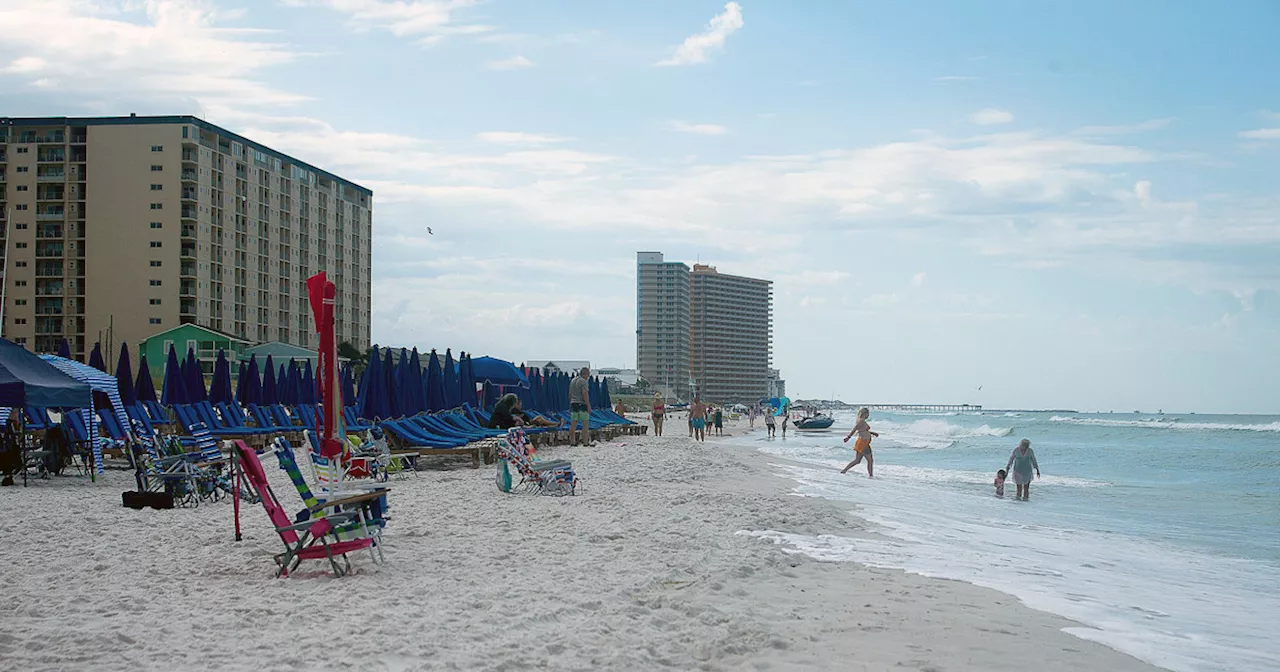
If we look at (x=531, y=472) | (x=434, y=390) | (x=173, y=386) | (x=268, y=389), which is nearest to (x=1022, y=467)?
(x=531, y=472)

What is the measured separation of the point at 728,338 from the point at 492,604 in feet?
582

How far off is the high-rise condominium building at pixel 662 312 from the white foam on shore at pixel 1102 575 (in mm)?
159428

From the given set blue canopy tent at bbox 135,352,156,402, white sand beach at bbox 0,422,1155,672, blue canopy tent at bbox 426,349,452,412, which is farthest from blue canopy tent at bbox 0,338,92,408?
blue canopy tent at bbox 426,349,452,412

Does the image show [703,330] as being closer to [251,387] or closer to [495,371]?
[495,371]

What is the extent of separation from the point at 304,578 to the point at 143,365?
1433 cm

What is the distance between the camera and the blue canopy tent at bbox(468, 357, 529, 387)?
24.3 m

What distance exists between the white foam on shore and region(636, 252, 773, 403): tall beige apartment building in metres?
160

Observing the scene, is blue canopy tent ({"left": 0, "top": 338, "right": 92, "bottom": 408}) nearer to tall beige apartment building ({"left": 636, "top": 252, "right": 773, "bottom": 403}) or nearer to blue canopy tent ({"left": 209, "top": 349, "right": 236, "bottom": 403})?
blue canopy tent ({"left": 209, "top": 349, "right": 236, "bottom": 403})

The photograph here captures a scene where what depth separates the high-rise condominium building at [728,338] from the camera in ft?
591

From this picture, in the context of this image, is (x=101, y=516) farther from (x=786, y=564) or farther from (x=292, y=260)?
(x=292, y=260)

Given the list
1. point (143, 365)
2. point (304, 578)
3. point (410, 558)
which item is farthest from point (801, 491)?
point (143, 365)

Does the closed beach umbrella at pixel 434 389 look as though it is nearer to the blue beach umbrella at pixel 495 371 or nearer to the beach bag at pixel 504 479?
→ the blue beach umbrella at pixel 495 371

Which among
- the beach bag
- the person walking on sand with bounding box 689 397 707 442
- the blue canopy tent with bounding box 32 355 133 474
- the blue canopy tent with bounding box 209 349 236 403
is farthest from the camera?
the person walking on sand with bounding box 689 397 707 442

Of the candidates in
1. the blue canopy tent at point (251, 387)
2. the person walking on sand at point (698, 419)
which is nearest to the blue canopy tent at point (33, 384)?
the blue canopy tent at point (251, 387)
